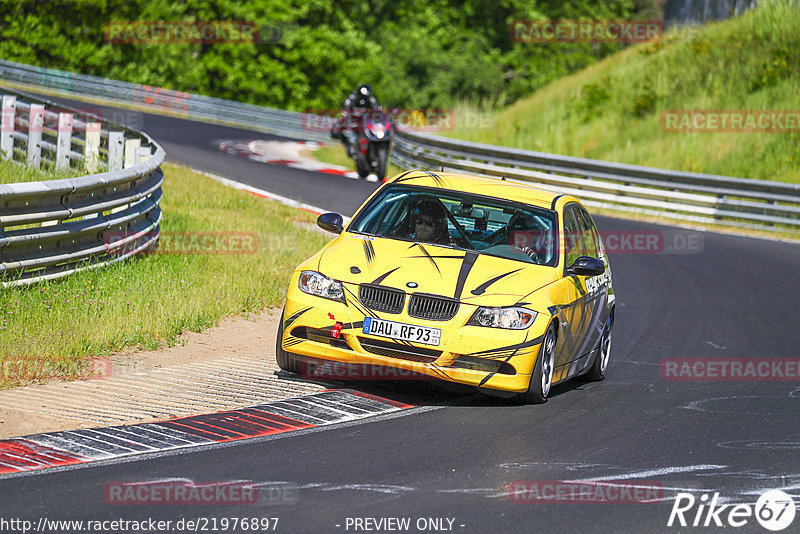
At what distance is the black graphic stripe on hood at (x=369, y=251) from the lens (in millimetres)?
8580

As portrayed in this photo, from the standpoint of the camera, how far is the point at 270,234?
52.8ft

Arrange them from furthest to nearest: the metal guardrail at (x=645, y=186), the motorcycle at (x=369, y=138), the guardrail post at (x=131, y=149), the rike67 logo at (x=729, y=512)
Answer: the motorcycle at (x=369, y=138) → the metal guardrail at (x=645, y=186) → the guardrail post at (x=131, y=149) → the rike67 logo at (x=729, y=512)

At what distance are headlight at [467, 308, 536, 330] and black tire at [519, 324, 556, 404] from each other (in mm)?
203

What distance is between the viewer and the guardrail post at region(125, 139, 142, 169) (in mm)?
16375

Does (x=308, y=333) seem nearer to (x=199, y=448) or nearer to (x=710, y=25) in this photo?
(x=199, y=448)

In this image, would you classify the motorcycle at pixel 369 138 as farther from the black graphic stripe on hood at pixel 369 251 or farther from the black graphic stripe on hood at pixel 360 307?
the black graphic stripe on hood at pixel 360 307

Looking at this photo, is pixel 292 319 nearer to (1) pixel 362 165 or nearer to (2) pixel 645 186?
(2) pixel 645 186

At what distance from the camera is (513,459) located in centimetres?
695
